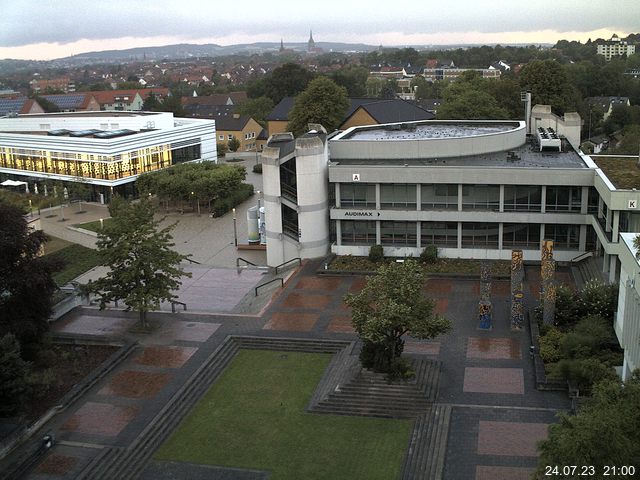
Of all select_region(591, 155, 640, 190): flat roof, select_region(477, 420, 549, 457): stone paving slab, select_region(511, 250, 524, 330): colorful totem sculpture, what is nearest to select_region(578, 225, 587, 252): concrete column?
select_region(591, 155, 640, 190): flat roof

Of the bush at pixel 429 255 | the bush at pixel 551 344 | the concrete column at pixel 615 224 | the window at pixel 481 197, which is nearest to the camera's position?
the bush at pixel 551 344

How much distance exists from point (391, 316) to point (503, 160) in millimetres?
21278

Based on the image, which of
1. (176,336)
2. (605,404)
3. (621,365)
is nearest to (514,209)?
(621,365)

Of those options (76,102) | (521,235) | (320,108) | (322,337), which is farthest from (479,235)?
(76,102)

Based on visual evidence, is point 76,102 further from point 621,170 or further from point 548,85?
point 621,170

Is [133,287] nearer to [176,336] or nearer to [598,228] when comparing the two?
[176,336]

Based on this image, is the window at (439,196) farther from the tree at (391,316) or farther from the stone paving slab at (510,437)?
the stone paving slab at (510,437)

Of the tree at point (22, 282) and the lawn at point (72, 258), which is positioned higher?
the tree at point (22, 282)

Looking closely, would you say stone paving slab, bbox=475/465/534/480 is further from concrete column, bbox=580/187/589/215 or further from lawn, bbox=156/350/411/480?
concrete column, bbox=580/187/589/215

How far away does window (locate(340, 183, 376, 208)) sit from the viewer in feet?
137

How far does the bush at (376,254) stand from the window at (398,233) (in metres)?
1.12

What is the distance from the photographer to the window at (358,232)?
139 feet

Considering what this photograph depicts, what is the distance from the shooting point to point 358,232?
42688mm

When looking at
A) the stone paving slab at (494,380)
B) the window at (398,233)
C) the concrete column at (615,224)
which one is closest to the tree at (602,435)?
the stone paving slab at (494,380)
